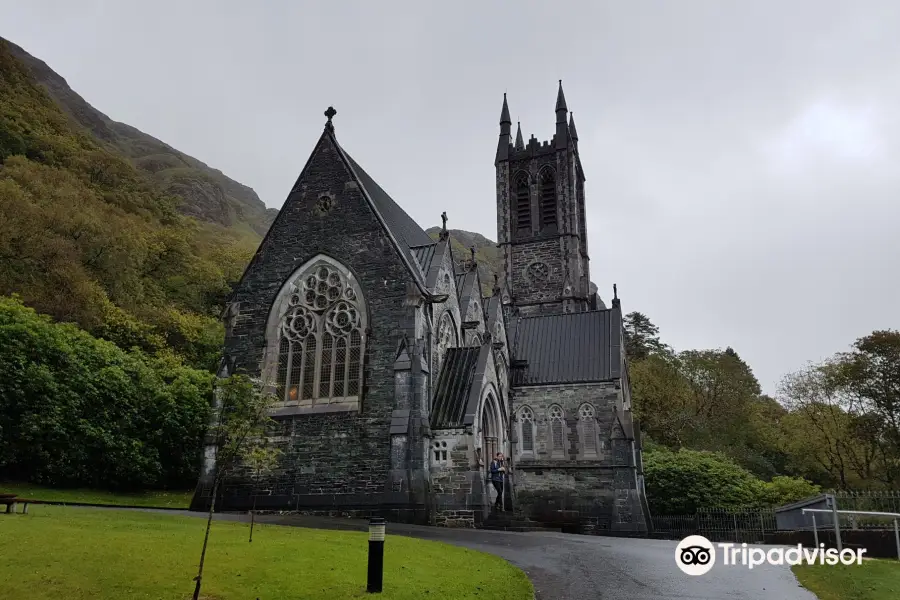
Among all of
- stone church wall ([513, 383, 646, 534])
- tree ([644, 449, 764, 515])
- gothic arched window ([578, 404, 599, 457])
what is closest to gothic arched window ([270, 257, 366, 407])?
stone church wall ([513, 383, 646, 534])

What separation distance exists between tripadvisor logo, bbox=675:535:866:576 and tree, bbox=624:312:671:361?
62260 mm

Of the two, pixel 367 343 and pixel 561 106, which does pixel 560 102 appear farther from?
pixel 367 343

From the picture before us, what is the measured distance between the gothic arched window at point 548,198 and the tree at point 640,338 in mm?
29953

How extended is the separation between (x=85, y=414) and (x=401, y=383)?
12.8 meters

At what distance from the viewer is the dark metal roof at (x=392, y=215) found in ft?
90.7

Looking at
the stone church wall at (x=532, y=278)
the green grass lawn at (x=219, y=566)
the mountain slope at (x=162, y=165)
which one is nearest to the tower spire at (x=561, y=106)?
the stone church wall at (x=532, y=278)

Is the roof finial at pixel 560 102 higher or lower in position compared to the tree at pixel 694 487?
higher

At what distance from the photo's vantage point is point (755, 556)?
15.8 metres

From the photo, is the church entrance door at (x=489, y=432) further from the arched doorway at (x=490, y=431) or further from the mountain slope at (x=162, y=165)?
the mountain slope at (x=162, y=165)

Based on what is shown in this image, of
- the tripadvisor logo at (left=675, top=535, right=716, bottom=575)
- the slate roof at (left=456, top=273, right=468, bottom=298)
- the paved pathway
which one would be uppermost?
the slate roof at (left=456, top=273, right=468, bottom=298)

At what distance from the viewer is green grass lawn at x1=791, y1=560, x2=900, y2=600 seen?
10.1m

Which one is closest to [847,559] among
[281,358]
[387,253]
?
[387,253]

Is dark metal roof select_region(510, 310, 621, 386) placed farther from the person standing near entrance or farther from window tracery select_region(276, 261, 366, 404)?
window tracery select_region(276, 261, 366, 404)

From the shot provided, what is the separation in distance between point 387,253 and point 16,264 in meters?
24.2
